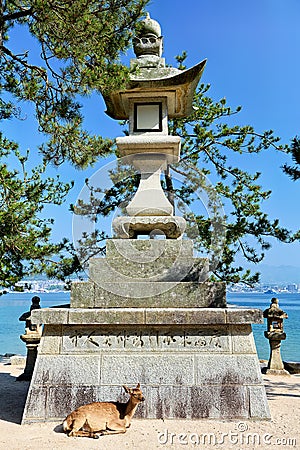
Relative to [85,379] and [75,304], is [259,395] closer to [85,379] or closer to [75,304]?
[85,379]

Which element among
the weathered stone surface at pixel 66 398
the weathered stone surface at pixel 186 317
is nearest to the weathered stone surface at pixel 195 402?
the weathered stone surface at pixel 66 398

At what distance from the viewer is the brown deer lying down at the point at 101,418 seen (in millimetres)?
3682

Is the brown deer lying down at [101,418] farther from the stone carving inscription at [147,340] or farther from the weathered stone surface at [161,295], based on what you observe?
the weathered stone surface at [161,295]

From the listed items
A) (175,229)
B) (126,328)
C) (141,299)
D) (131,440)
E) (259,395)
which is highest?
(175,229)

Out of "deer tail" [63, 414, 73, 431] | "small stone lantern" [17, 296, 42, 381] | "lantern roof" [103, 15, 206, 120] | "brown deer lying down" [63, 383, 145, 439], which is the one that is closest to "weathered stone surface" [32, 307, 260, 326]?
"brown deer lying down" [63, 383, 145, 439]

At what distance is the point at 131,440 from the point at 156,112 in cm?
401

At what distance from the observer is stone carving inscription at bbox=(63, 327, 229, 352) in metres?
4.34

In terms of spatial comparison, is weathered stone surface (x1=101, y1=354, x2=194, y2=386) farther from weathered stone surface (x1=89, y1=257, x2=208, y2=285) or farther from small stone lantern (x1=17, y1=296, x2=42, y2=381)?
small stone lantern (x1=17, y1=296, x2=42, y2=381)

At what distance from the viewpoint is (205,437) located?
3.69 meters

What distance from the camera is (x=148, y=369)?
4.24 m

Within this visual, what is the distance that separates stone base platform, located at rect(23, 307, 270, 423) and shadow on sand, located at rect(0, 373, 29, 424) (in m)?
0.48

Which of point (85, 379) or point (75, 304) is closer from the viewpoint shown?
point (85, 379)

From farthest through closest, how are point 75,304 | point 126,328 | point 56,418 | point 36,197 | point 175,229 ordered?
point 36,197 → point 175,229 → point 75,304 → point 126,328 → point 56,418

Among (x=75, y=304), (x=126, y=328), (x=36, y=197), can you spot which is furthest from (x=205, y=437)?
(x=36, y=197)
